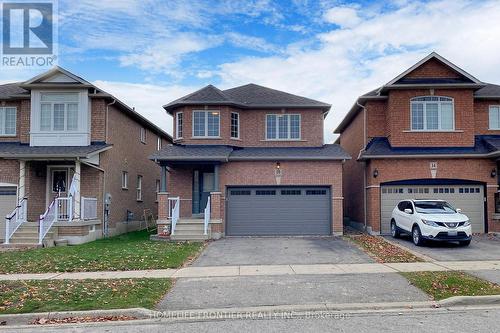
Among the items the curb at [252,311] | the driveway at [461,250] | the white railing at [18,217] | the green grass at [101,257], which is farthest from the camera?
the white railing at [18,217]

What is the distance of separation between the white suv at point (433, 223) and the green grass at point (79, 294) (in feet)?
32.2

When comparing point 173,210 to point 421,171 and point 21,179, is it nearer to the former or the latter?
point 21,179

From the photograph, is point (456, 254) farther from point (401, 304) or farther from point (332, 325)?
point (332, 325)

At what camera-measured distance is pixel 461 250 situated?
15055 millimetres

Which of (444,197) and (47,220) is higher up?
(444,197)

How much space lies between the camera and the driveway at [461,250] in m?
13.7

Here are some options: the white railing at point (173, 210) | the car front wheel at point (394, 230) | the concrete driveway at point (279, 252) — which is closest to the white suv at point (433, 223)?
the car front wheel at point (394, 230)

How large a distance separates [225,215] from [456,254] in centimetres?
965

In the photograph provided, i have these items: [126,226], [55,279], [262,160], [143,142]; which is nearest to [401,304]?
[55,279]

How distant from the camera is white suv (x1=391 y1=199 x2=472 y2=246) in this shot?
15.4 meters

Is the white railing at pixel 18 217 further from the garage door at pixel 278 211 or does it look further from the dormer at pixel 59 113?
the garage door at pixel 278 211

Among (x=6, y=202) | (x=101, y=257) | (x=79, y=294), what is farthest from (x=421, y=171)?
(x=6, y=202)

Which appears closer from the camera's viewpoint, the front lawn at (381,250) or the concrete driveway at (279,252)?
the concrete driveway at (279,252)

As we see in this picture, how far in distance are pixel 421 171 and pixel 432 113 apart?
292 cm
